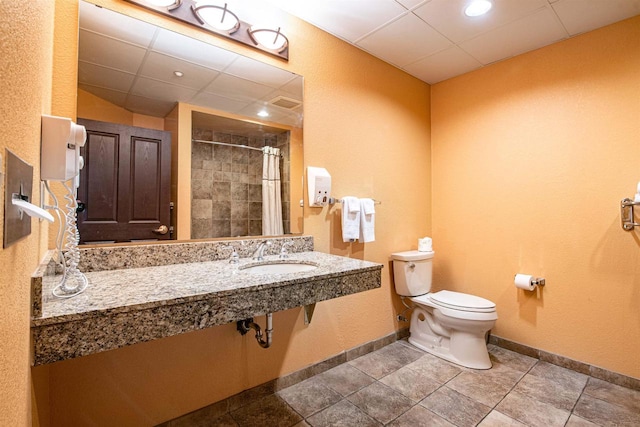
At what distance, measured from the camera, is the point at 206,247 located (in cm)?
157

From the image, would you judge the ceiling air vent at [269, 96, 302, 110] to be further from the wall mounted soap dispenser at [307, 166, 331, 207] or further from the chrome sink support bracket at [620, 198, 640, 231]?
the chrome sink support bracket at [620, 198, 640, 231]

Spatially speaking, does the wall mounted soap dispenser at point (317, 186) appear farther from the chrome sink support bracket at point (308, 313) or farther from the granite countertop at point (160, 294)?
the chrome sink support bracket at point (308, 313)

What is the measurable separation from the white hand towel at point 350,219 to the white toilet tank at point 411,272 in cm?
54

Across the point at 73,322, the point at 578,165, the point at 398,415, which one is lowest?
the point at 398,415

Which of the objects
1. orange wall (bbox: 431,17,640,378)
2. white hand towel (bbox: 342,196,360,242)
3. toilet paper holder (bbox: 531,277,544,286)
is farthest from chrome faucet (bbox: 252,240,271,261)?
toilet paper holder (bbox: 531,277,544,286)

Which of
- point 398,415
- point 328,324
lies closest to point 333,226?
point 328,324

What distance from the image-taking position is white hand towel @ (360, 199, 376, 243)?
2125 millimetres

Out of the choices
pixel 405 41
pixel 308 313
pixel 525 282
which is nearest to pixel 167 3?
pixel 405 41

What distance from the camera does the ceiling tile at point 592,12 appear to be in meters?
1.74

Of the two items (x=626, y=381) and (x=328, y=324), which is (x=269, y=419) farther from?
(x=626, y=381)

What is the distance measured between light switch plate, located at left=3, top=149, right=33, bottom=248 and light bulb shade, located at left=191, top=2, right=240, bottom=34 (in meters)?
1.29

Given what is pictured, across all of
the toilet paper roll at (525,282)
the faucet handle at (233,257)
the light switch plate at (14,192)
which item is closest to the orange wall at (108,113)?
the faucet handle at (233,257)

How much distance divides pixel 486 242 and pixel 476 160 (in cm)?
69

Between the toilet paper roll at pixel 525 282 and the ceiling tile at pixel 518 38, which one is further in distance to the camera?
the toilet paper roll at pixel 525 282
